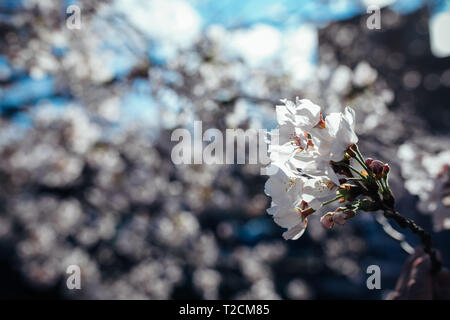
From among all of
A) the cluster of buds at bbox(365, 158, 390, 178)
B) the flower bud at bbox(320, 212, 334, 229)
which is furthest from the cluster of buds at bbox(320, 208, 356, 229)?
the cluster of buds at bbox(365, 158, 390, 178)

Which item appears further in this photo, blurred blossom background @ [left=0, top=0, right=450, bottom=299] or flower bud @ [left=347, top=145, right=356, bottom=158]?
blurred blossom background @ [left=0, top=0, right=450, bottom=299]

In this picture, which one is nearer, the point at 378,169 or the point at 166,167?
the point at 378,169

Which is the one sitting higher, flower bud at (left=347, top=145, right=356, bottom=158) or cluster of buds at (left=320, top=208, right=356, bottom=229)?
flower bud at (left=347, top=145, right=356, bottom=158)

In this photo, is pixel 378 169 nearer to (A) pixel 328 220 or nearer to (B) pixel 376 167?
(B) pixel 376 167

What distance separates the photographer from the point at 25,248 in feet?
17.0

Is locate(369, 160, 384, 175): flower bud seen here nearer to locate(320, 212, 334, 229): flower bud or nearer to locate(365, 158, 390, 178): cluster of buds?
locate(365, 158, 390, 178): cluster of buds

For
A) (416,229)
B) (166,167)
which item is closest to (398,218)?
(416,229)

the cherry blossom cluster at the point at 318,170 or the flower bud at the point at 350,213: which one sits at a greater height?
the cherry blossom cluster at the point at 318,170

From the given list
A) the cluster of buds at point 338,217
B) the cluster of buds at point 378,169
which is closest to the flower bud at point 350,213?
the cluster of buds at point 338,217

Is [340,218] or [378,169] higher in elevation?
[378,169]

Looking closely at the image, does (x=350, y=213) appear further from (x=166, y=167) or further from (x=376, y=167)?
(x=166, y=167)

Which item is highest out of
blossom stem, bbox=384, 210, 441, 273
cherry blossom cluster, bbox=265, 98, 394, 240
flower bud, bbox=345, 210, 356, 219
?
cherry blossom cluster, bbox=265, 98, 394, 240

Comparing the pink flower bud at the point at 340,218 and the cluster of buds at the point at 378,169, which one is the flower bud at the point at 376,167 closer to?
the cluster of buds at the point at 378,169

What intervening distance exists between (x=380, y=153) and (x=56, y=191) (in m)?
4.74
